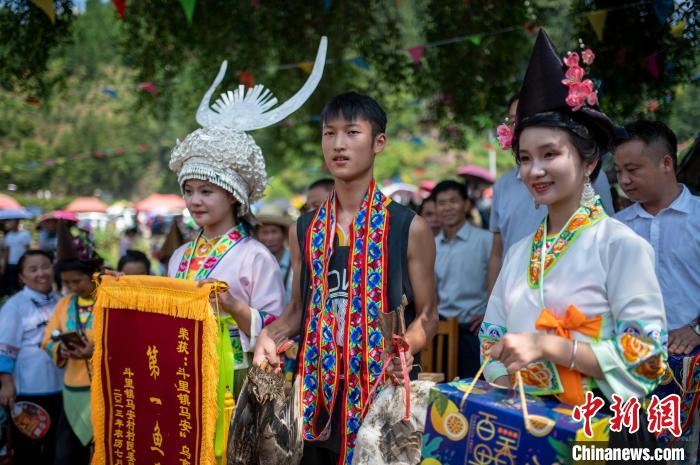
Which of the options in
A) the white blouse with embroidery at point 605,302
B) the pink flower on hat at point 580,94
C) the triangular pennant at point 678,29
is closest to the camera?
the white blouse with embroidery at point 605,302

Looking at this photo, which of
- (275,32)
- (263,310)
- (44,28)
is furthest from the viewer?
(275,32)

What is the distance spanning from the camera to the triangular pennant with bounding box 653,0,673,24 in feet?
14.9

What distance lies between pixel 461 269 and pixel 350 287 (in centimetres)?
265

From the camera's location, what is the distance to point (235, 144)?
3.35m

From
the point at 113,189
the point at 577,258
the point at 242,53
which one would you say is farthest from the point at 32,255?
the point at 113,189

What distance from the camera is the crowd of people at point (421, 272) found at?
2.04 meters

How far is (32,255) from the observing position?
5035 mm

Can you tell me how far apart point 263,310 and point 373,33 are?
5.58 meters

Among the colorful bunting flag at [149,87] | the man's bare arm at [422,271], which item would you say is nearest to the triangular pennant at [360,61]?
the colorful bunting flag at [149,87]

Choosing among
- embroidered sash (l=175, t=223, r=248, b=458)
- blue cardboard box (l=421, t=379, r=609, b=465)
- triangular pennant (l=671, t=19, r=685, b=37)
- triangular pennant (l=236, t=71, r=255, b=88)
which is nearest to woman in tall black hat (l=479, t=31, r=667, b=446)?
blue cardboard box (l=421, t=379, r=609, b=465)

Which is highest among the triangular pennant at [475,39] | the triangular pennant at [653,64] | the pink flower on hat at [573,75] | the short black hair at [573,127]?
the triangular pennant at [475,39]

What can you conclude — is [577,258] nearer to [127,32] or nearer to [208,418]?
[208,418]

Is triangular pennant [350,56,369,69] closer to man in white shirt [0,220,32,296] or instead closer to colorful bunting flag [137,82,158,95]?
colorful bunting flag [137,82,158,95]

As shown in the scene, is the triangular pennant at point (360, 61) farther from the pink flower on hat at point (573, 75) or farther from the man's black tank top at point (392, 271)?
the pink flower on hat at point (573, 75)
